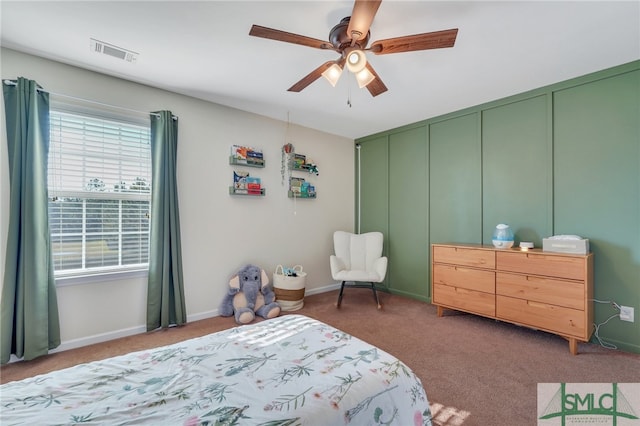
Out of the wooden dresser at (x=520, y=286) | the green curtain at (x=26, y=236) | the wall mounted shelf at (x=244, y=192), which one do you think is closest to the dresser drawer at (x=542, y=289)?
the wooden dresser at (x=520, y=286)

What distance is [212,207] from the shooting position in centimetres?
304

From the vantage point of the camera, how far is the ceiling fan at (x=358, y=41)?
1.43 metres

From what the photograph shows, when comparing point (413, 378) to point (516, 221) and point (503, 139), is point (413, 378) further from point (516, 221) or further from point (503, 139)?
point (503, 139)

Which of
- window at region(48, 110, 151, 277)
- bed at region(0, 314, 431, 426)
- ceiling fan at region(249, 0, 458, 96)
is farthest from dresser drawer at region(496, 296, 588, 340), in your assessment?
window at region(48, 110, 151, 277)

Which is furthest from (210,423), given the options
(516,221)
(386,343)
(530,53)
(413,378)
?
(516,221)

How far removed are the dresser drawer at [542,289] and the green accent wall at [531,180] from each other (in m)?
0.46

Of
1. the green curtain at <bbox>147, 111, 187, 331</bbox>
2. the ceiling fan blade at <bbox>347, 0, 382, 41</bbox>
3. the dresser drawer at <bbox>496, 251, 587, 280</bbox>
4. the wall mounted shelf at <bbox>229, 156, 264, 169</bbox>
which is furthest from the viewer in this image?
the wall mounted shelf at <bbox>229, 156, 264, 169</bbox>

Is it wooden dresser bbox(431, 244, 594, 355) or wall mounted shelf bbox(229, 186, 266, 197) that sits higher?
wall mounted shelf bbox(229, 186, 266, 197)

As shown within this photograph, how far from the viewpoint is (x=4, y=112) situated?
2.03m

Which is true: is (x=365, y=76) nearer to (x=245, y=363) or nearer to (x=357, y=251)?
(x=245, y=363)

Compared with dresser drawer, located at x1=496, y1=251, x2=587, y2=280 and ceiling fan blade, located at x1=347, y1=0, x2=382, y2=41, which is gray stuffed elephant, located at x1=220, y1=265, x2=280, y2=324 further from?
ceiling fan blade, located at x1=347, y1=0, x2=382, y2=41

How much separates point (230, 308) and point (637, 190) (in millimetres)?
3839

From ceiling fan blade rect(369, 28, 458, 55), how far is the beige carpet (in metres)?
2.10

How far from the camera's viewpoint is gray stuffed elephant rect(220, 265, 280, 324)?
3002 millimetres
